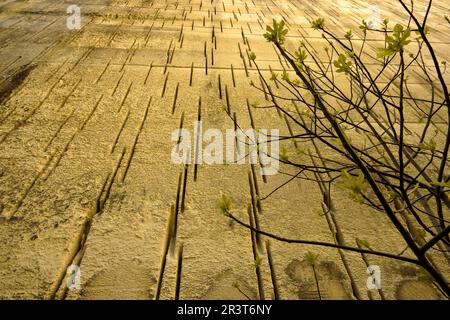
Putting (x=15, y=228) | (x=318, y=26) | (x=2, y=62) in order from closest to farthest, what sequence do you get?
1. (x=318, y=26)
2. (x=15, y=228)
3. (x=2, y=62)

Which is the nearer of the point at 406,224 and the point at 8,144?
the point at 406,224

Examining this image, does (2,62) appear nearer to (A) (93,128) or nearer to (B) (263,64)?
(A) (93,128)

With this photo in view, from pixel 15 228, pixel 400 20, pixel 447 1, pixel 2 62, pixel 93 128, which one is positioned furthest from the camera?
pixel 447 1

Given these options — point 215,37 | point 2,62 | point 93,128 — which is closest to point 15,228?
point 93,128

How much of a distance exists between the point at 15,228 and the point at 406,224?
1962mm

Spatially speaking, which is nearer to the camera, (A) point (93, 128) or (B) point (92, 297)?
(B) point (92, 297)

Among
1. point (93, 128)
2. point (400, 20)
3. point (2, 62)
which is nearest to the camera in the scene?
point (93, 128)

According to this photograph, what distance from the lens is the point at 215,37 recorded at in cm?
436

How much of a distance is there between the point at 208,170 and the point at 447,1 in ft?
27.8
